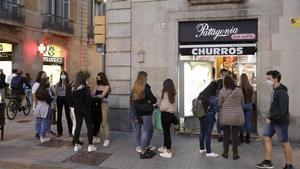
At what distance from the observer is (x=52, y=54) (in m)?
27.4

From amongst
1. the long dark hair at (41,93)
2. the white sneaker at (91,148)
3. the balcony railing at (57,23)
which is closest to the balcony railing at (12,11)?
the balcony railing at (57,23)

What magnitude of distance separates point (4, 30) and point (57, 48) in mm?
5796

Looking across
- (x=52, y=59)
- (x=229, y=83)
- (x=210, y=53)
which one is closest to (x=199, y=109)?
(x=229, y=83)

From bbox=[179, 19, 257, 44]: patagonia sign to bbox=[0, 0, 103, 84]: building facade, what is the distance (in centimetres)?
1337

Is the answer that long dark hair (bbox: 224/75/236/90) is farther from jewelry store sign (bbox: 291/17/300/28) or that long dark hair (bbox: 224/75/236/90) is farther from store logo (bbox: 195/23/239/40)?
store logo (bbox: 195/23/239/40)

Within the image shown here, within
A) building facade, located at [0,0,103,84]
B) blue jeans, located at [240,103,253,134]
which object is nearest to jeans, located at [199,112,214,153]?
blue jeans, located at [240,103,253,134]

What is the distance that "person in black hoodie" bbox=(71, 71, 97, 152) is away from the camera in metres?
8.32

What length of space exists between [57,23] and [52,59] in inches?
102

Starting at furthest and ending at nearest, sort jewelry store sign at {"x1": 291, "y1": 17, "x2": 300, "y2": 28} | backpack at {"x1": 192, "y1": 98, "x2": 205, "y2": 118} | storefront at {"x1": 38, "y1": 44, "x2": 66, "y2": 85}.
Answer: storefront at {"x1": 38, "y1": 44, "x2": 66, "y2": 85}
jewelry store sign at {"x1": 291, "y1": 17, "x2": 300, "y2": 28}
backpack at {"x1": 192, "y1": 98, "x2": 205, "y2": 118}

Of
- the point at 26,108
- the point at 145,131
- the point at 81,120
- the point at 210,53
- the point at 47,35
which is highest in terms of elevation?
the point at 47,35

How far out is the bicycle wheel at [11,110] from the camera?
13.5m

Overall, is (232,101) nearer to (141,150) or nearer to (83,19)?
(141,150)

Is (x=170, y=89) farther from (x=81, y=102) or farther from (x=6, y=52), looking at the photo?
(x=6, y=52)

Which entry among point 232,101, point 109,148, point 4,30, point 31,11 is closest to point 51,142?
point 109,148
